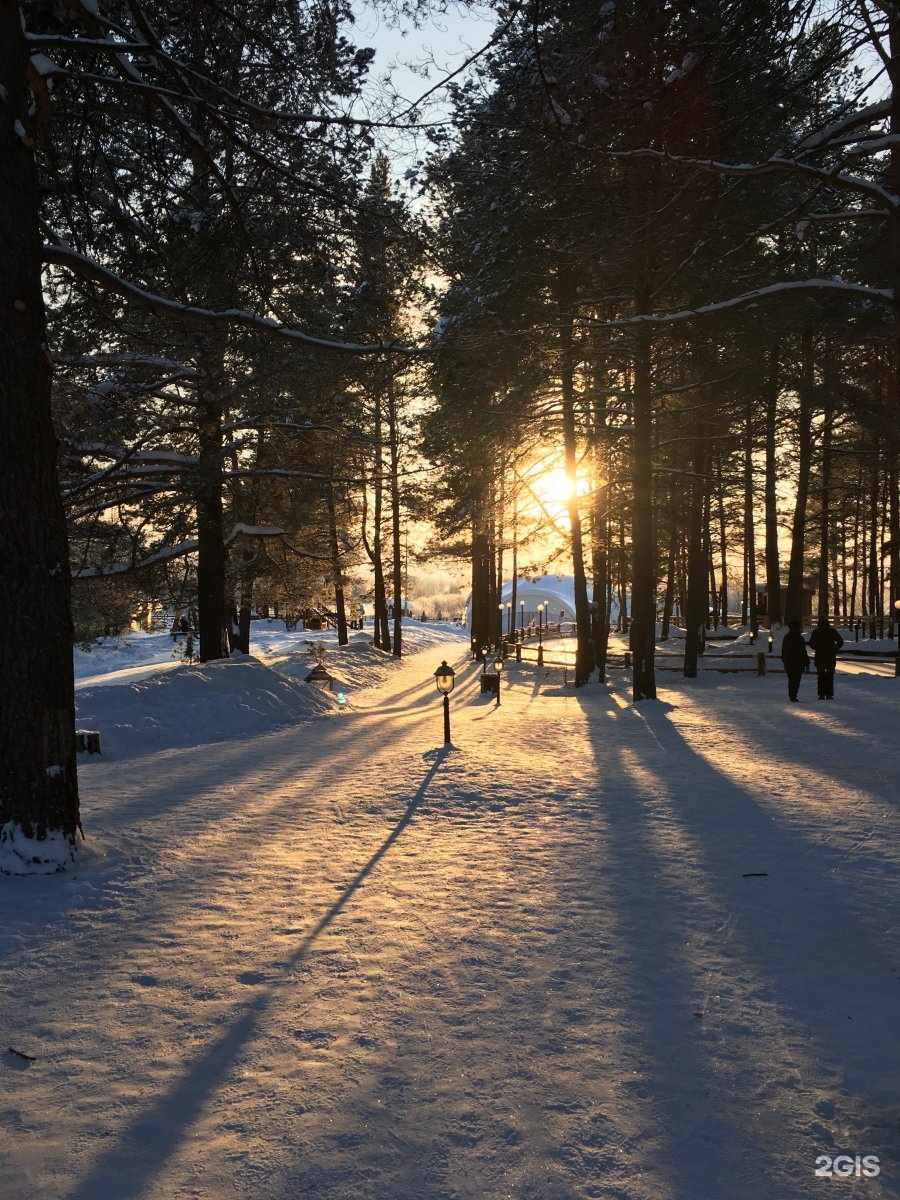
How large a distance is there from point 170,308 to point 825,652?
523 inches

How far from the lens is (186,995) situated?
3.61 metres

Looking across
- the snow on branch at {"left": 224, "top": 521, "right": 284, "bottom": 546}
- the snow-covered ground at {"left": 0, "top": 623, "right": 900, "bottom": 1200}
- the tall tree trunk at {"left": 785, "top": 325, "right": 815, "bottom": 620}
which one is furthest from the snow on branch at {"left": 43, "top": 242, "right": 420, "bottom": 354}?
the tall tree trunk at {"left": 785, "top": 325, "right": 815, "bottom": 620}

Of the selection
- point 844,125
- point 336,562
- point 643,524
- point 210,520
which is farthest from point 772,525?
point 844,125

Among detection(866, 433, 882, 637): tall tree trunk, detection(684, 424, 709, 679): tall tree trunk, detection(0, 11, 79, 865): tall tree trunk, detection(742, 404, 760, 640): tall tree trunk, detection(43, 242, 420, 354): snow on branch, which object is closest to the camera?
detection(0, 11, 79, 865): tall tree trunk

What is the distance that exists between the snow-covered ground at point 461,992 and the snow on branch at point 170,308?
4.76 m

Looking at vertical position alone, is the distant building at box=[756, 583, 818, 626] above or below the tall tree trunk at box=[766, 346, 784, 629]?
below

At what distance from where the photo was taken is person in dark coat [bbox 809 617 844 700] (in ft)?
46.4

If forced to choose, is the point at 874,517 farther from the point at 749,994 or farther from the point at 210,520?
the point at 749,994

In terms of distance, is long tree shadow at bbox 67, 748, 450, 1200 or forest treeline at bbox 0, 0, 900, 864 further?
forest treeline at bbox 0, 0, 900, 864

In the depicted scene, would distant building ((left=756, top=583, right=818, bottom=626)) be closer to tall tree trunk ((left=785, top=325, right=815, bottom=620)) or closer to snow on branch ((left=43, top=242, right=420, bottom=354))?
tall tree trunk ((left=785, top=325, right=815, bottom=620))

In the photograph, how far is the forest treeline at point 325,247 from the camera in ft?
17.6

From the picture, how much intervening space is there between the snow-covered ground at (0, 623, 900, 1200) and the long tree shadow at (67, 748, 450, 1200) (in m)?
0.01

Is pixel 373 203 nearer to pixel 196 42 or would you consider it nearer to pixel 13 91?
pixel 196 42

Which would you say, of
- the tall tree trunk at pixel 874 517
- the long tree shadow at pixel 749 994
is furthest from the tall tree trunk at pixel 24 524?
the tall tree trunk at pixel 874 517
